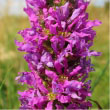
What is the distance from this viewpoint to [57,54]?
1.59 m

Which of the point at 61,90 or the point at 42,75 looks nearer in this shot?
the point at 61,90

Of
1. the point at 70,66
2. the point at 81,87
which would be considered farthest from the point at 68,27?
the point at 81,87

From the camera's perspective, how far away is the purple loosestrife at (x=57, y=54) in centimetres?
155

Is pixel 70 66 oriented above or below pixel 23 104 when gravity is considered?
above

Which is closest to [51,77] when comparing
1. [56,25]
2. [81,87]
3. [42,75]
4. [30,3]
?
[42,75]

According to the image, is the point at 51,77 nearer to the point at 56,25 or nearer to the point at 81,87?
the point at 81,87

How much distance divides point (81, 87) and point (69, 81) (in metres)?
0.09

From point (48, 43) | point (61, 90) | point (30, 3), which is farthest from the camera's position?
point (30, 3)

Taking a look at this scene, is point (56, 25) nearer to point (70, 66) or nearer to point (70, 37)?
point (70, 37)

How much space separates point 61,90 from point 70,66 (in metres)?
0.17

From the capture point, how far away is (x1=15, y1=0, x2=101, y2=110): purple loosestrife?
1.55 meters

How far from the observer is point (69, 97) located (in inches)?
59.9

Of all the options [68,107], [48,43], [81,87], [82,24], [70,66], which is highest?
[82,24]

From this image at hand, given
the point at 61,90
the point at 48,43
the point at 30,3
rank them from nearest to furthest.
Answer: the point at 61,90, the point at 48,43, the point at 30,3
